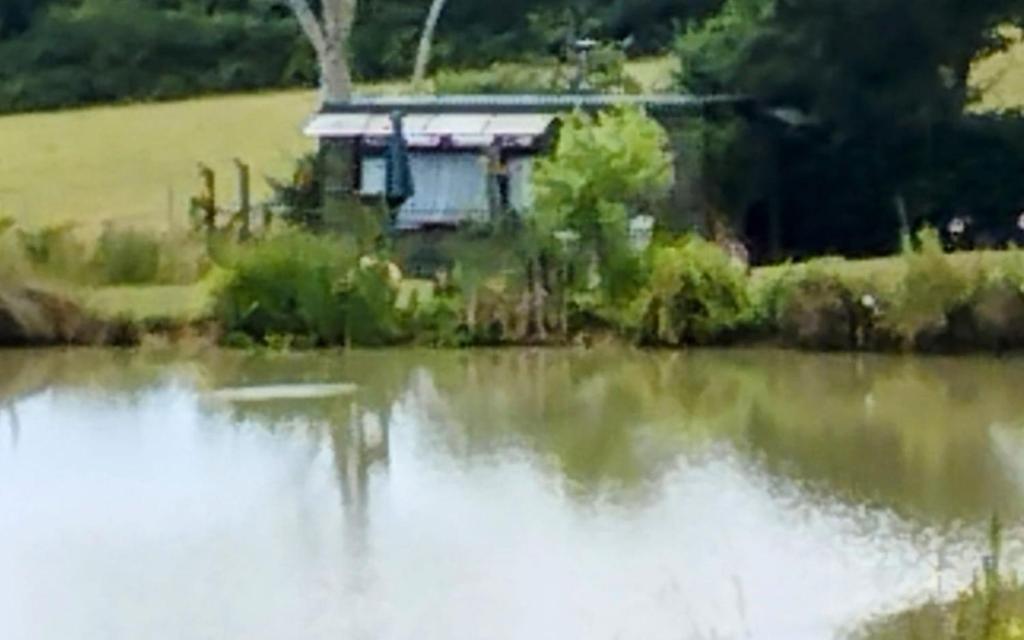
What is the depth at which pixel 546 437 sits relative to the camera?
16.9 meters

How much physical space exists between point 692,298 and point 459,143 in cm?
487

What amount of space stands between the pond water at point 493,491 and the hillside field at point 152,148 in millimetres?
8090

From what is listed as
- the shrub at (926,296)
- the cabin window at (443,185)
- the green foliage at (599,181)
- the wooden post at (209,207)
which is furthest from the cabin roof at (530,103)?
the shrub at (926,296)

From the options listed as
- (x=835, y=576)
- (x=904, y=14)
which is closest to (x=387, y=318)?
(x=904, y=14)

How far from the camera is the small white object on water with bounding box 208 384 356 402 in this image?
18750 millimetres

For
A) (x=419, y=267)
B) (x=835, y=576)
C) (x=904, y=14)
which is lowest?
(x=835, y=576)

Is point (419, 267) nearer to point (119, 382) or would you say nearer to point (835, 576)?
point (119, 382)

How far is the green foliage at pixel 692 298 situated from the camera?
67.5ft

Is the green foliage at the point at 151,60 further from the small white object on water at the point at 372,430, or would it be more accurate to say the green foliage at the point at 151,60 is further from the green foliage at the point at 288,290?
the small white object on water at the point at 372,430

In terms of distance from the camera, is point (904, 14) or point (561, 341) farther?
point (904, 14)

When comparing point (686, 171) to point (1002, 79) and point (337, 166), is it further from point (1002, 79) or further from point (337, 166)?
point (1002, 79)

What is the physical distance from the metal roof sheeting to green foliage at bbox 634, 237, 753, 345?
13.6 ft

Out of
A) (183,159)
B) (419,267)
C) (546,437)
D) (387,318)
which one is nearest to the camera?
(546,437)

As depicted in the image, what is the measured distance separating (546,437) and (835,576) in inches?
186
